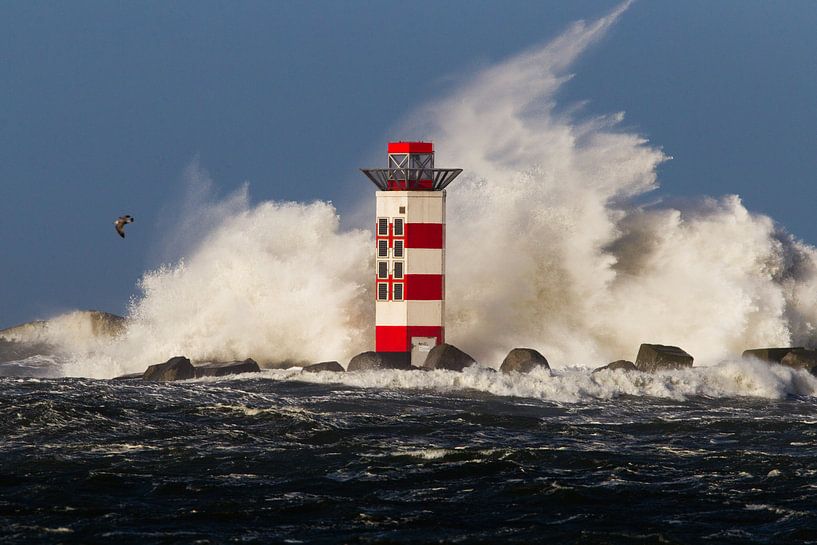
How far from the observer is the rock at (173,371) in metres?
29.0

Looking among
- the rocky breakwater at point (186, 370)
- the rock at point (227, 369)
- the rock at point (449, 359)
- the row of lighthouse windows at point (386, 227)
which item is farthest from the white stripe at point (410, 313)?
the rocky breakwater at point (186, 370)

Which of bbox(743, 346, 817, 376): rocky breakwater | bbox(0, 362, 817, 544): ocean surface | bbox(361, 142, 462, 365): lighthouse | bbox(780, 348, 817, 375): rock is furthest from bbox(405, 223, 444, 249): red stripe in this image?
bbox(780, 348, 817, 375): rock

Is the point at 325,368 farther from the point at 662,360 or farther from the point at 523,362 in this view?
the point at 662,360

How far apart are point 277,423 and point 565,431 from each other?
4721 millimetres

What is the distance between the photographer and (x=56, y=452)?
19.1 meters

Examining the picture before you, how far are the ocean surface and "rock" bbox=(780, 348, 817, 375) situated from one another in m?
1.36

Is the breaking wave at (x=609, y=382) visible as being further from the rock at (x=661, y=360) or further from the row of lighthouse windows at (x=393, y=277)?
the row of lighthouse windows at (x=393, y=277)

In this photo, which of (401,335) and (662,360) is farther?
(401,335)

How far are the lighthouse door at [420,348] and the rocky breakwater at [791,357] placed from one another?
6.91 metres

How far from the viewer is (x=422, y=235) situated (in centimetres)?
2956

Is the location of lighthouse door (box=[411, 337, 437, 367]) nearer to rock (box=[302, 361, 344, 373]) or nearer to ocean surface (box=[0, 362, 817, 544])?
rock (box=[302, 361, 344, 373])

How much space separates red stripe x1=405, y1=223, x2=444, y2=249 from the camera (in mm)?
29531

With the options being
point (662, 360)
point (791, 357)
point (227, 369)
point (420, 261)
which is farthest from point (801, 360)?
point (227, 369)

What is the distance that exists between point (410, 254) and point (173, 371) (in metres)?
5.88
